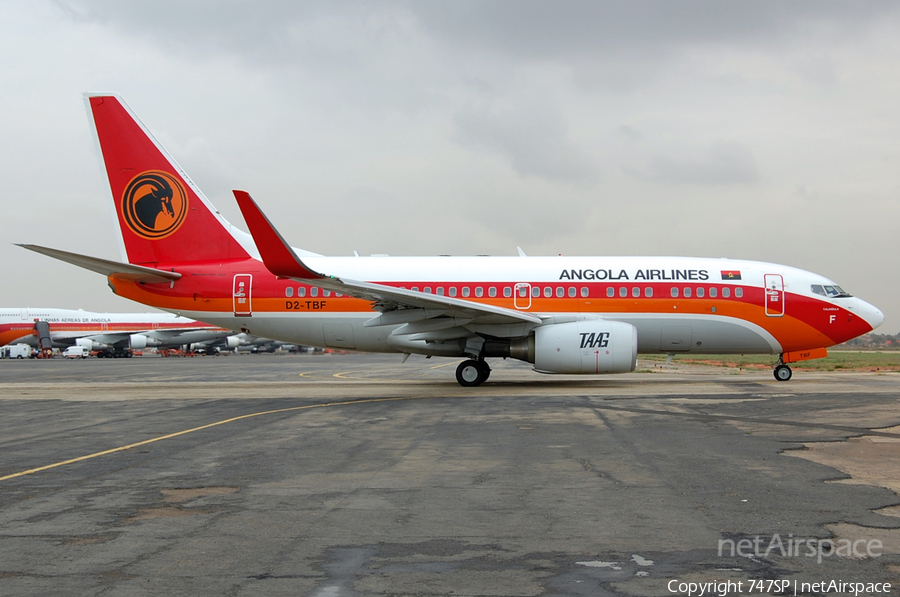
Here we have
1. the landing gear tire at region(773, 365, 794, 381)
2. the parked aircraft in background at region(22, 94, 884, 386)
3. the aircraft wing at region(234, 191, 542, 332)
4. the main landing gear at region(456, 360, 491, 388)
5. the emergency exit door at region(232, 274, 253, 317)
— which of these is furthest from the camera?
the emergency exit door at region(232, 274, 253, 317)

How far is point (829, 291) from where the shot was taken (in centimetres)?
2053

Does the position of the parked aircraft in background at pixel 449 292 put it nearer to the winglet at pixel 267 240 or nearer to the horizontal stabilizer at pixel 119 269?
the horizontal stabilizer at pixel 119 269

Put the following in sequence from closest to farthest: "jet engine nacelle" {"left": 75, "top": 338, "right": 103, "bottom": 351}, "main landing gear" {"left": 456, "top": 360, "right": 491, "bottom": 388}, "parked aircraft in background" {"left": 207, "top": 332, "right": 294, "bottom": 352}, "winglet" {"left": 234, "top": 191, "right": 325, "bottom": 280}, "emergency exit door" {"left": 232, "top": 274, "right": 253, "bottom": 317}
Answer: "winglet" {"left": 234, "top": 191, "right": 325, "bottom": 280} → "main landing gear" {"left": 456, "top": 360, "right": 491, "bottom": 388} → "emergency exit door" {"left": 232, "top": 274, "right": 253, "bottom": 317} → "jet engine nacelle" {"left": 75, "top": 338, "right": 103, "bottom": 351} → "parked aircraft in background" {"left": 207, "top": 332, "right": 294, "bottom": 352}

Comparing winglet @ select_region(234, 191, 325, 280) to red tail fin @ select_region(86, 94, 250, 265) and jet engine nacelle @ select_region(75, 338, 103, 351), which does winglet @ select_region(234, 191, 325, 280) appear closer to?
red tail fin @ select_region(86, 94, 250, 265)

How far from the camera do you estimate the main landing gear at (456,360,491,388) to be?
1986 cm

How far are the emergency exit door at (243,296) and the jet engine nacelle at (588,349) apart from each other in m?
8.62

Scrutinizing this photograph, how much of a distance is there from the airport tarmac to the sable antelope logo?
30.5 ft

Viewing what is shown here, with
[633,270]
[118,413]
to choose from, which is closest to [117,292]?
[118,413]

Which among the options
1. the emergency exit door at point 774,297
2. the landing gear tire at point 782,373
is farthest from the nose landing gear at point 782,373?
the emergency exit door at point 774,297

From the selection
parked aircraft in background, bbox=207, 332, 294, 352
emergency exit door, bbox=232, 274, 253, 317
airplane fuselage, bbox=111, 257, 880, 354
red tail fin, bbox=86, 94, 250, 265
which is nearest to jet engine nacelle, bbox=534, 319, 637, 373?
airplane fuselage, bbox=111, 257, 880, 354

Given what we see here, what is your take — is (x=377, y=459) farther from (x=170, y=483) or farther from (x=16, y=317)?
(x=16, y=317)

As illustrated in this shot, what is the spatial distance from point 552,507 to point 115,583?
346 cm

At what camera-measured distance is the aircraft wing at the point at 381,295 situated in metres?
16.0

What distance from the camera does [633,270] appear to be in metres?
20.4
